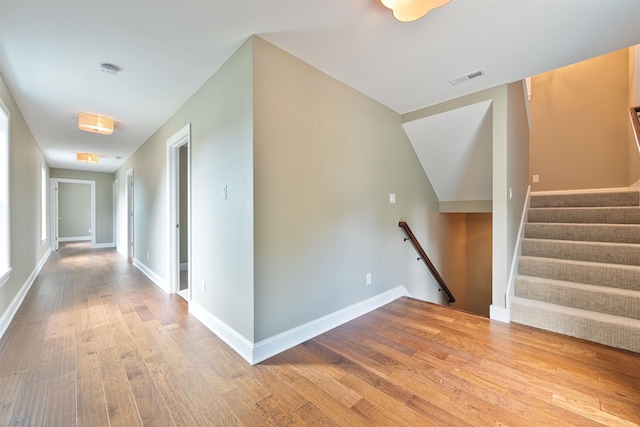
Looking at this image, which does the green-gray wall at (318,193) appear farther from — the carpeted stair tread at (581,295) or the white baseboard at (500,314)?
the carpeted stair tread at (581,295)

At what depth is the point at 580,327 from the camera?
2145 millimetres

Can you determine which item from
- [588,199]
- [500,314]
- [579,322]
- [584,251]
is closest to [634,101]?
[588,199]

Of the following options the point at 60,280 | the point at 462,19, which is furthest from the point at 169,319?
the point at 462,19

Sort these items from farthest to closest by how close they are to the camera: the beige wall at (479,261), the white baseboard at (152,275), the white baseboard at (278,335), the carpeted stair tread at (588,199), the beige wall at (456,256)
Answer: the beige wall at (479,261) < the beige wall at (456,256) < the white baseboard at (152,275) < the carpeted stair tread at (588,199) < the white baseboard at (278,335)

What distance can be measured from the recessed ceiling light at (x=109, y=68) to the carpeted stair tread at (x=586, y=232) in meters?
4.70

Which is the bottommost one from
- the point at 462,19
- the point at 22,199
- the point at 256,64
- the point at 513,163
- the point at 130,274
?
the point at 130,274

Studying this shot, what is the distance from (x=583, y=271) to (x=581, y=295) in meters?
0.29

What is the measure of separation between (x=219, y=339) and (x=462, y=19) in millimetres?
2971

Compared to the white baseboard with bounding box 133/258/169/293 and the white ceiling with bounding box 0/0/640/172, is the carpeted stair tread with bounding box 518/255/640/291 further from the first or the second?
the white baseboard with bounding box 133/258/169/293

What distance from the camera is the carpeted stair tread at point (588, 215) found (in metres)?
2.82

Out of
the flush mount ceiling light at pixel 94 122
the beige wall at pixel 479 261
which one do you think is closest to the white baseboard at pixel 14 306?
the flush mount ceiling light at pixel 94 122

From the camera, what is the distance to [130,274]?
4453 mm

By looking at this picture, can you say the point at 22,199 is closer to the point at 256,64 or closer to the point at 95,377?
the point at 95,377

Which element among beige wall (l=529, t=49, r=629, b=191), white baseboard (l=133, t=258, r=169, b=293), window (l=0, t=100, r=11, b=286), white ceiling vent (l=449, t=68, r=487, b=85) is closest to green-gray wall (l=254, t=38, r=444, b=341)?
white ceiling vent (l=449, t=68, r=487, b=85)
